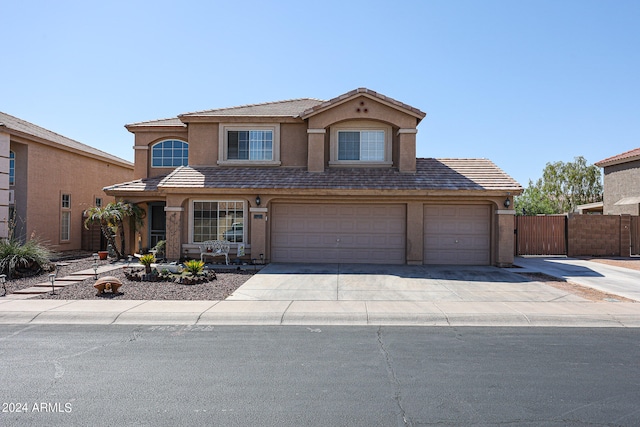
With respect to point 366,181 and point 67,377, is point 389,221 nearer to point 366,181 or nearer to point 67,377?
point 366,181

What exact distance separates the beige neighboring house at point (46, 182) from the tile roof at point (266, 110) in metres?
7.26

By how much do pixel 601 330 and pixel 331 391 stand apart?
18.7ft

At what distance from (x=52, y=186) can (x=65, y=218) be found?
1824 mm

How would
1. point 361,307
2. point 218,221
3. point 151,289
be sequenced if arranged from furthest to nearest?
point 218,221 < point 151,289 < point 361,307

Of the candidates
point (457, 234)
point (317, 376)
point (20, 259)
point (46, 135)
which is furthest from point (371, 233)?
point (46, 135)

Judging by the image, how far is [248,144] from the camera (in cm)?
1738

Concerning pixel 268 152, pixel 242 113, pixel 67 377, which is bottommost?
pixel 67 377

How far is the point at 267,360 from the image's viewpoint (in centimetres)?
586

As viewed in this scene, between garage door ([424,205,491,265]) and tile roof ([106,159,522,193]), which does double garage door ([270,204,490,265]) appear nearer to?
garage door ([424,205,491,265])

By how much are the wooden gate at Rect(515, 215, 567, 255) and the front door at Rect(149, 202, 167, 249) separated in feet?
53.9

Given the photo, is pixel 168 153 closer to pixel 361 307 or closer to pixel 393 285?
pixel 393 285

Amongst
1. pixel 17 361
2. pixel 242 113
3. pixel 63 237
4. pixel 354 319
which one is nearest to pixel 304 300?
pixel 354 319

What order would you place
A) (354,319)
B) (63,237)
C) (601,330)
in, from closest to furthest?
1. (601,330)
2. (354,319)
3. (63,237)

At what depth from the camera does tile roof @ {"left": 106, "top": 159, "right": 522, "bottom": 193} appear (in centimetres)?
1518
